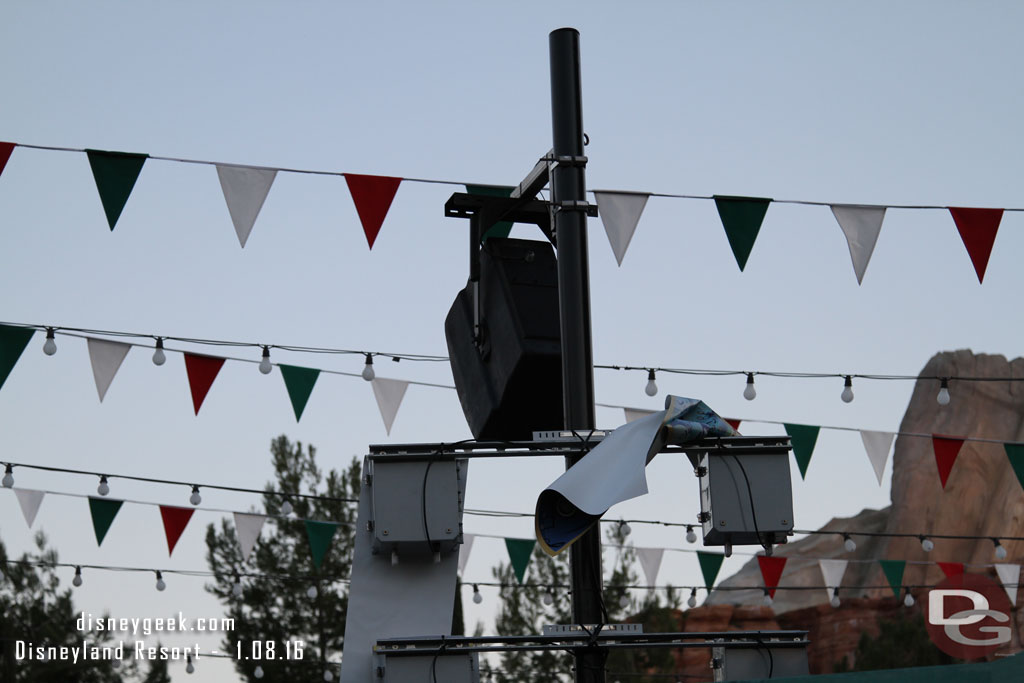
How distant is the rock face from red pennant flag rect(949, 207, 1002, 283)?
1606cm

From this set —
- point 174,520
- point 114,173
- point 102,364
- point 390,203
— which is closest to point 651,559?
point 174,520

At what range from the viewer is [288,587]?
832 inches

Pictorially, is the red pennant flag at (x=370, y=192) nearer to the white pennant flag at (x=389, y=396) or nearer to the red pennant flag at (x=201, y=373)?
the red pennant flag at (x=201, y=373)

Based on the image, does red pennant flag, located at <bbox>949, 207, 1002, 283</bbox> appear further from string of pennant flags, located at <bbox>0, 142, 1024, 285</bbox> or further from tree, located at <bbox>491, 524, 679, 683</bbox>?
tree, located at <bbox>491, 524, 679, 683</bbox>

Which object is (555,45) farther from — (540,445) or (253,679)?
(253,679)

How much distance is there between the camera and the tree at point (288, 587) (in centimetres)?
2011

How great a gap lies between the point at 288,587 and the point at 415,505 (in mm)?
19293

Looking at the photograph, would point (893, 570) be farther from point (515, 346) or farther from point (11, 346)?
point (515, 346)

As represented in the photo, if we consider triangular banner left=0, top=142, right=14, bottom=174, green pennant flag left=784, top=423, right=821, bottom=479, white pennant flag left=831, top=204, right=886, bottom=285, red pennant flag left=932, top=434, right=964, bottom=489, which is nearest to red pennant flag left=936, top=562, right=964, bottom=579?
red pennant flag left=932, top=434, right=964, bottom=489

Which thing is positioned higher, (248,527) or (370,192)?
(370,192)

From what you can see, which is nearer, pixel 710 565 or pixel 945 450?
pixel 945 450

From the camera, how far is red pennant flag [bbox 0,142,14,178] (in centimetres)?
479

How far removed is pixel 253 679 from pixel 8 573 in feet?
15.7

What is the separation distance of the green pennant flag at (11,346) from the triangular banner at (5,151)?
4.37 ft
